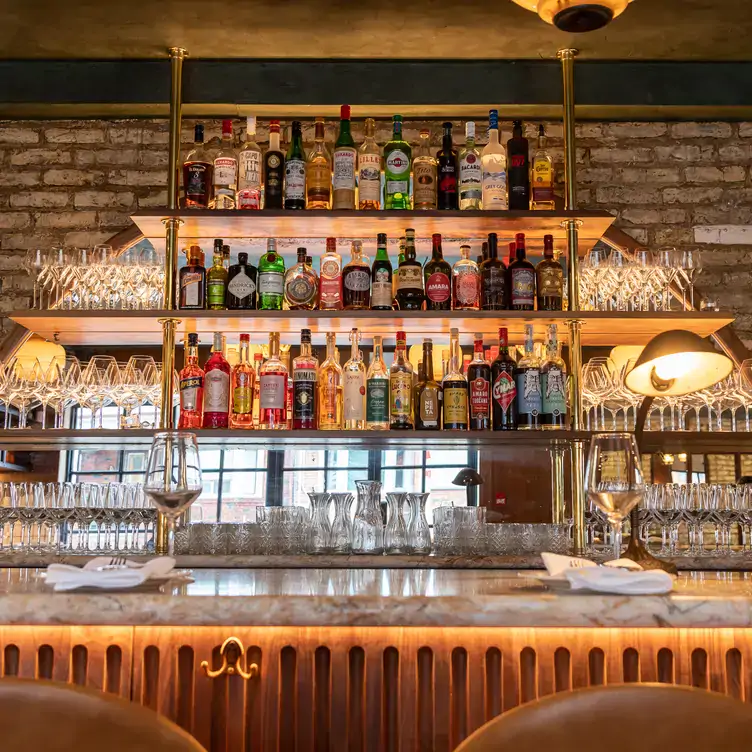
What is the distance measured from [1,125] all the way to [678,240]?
9.15 ft

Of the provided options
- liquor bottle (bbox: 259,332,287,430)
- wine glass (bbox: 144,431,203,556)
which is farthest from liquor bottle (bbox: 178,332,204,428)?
wine glass (bbox: 144,431,203,556)

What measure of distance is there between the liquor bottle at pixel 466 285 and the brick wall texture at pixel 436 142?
0.87 m

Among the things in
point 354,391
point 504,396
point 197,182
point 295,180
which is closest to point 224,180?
point 197,182

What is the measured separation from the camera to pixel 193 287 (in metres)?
2.98

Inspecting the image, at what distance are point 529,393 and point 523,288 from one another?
0.34m

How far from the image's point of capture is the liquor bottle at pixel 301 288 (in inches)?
Result: 119

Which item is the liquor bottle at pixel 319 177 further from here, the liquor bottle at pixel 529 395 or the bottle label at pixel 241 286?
the liquor bottle at pixel 529 395

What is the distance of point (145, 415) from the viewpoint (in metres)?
3.49

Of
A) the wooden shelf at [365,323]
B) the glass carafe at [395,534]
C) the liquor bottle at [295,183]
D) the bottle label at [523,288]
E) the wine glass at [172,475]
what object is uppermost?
→ the liquor bottle at [295,183]

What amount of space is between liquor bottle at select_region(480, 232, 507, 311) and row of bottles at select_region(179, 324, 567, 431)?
97 millimetres

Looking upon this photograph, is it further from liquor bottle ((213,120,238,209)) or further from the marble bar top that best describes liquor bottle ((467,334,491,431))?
the marble bar top

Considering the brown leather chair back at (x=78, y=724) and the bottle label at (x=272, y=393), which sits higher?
the bottle label at (x=272, y=393)

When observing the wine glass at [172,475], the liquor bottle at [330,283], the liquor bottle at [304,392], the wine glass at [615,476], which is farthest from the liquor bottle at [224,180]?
the wine glass at [615,476]

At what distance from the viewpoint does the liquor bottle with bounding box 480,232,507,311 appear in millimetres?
2984
